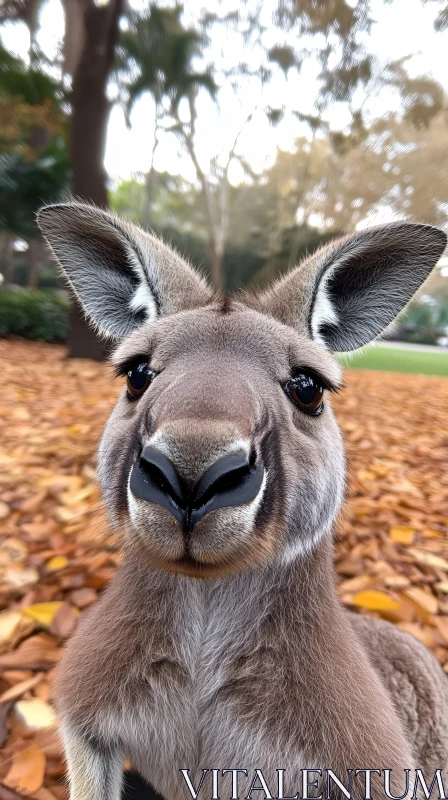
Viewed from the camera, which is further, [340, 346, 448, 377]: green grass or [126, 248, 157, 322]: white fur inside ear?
[340, 346, 448, 377]: green grass

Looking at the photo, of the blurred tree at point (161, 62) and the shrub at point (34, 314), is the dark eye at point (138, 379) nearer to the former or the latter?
the blurred tree at point (161, 62)

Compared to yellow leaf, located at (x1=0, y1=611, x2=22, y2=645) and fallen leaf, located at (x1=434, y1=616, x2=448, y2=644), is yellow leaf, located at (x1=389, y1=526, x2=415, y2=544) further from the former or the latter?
yellow leaf, located at (x1=0, y1=611, x2=22, y2=645)

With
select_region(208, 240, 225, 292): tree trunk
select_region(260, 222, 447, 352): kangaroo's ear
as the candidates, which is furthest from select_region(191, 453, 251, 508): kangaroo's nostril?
select_region(208, 240, 225, 292): tree trunk

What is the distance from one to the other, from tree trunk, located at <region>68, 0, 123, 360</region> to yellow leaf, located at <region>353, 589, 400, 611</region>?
124cm

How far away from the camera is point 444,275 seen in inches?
45.9

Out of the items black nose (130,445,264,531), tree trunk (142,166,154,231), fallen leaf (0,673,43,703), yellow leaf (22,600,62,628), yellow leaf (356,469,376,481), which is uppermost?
tree trunk (142,166,154,231)

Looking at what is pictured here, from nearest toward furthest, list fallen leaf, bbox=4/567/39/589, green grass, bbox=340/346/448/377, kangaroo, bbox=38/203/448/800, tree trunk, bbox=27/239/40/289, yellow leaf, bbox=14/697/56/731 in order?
kangaroo, bbox=38/203/448/800
yellow leaf, bbox=14/697/56/731
fallen leaf, bbox=4/567/39/589
tree trunk, bbox=27/239/40/289
green grass, bbox=340/346/448/377

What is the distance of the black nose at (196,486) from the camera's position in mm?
542

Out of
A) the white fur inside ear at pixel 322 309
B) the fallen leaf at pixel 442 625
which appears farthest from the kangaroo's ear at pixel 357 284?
the fallen leaf at pixel 442 625

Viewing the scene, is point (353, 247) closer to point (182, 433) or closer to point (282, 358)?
point (282, 358)

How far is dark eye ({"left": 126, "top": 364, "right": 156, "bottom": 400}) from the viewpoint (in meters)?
0.82

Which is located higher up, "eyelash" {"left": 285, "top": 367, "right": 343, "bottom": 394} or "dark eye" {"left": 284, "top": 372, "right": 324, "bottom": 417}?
"eyelash" {"left": 285, "top": 367, "right": 343, "bottom": 394}

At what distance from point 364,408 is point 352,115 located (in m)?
1.37

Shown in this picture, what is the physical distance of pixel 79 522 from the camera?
62.8 inches
